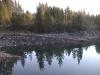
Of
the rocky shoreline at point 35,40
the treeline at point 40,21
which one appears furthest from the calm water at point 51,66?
the treeline at point 40,21

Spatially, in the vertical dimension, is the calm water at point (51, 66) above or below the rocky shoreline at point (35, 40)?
below

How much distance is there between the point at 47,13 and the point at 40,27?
14292 mm

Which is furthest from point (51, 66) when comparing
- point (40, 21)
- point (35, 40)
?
point (40, 21)

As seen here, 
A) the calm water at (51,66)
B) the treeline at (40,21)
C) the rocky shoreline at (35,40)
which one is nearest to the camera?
the calm water at (51,66)

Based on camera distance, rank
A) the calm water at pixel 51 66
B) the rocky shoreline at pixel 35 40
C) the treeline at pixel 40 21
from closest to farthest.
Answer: the calm water at pixel 51 66, the rocky shoreline at pixel 35 40, the treeline at pixel 40 21

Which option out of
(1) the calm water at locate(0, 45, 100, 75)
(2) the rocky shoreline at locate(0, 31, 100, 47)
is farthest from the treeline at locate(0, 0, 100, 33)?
(1) the calm water at locate(0, 45, 100, 75)

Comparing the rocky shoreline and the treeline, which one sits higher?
the treeline

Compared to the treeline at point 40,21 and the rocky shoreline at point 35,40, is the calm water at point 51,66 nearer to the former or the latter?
the rocky shoreline at point 35,40

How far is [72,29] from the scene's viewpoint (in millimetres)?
116938

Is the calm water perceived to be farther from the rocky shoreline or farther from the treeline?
the treeline

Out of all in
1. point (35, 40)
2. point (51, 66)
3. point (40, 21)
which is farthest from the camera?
point (40, 21)

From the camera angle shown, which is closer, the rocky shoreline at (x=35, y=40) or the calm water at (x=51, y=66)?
the calm water at (x=51, y=66)

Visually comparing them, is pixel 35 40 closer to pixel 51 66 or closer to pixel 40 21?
pixel 40 21

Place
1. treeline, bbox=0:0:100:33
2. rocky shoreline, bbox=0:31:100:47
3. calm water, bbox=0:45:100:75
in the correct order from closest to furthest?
calm water, bbox=0:45:100:75
rocky shoreline, bbox=0:31:100:47
treeline, bbox=0:0:100:33
